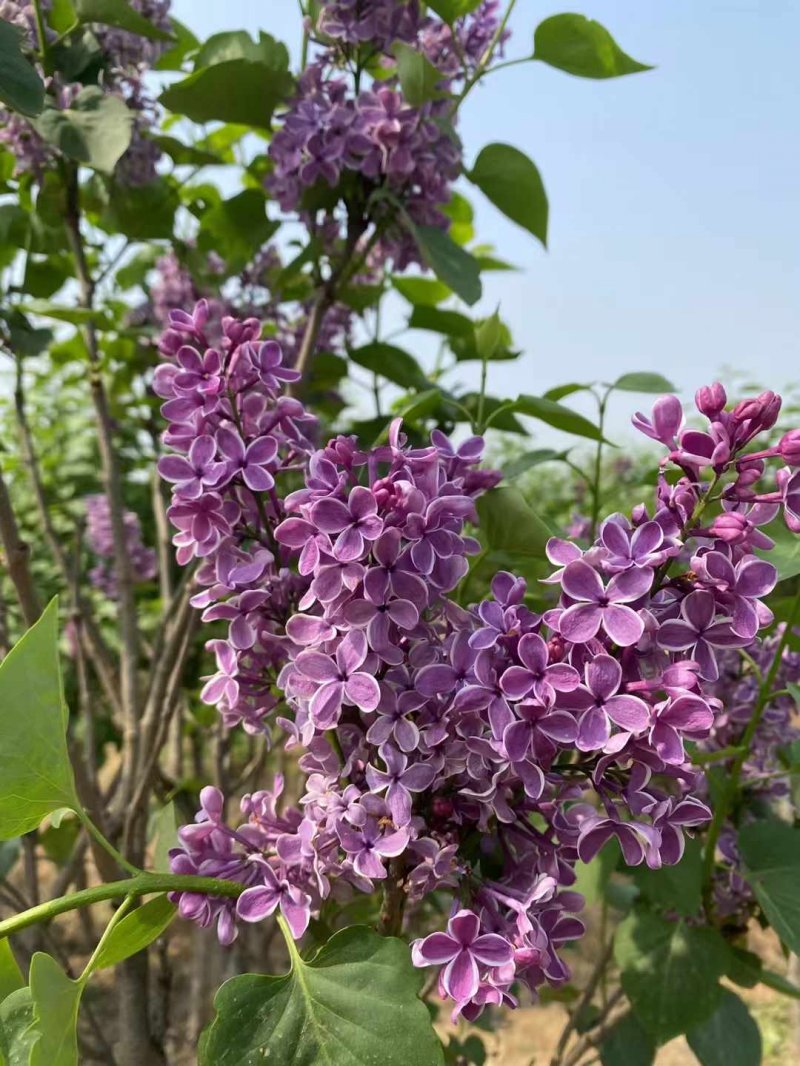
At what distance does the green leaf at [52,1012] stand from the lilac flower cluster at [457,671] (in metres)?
0.08

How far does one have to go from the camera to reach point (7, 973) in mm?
482

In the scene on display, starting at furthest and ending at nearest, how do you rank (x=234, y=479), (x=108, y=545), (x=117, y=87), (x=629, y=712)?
(x=108, y=545) → (x=117, y=87) → (x=234, y=479) → (x=629, y=712)

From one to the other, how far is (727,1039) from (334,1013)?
19.4 inches

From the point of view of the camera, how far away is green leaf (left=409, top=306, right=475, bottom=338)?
1.06 m

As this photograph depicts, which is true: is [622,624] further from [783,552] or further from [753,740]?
[753,740]

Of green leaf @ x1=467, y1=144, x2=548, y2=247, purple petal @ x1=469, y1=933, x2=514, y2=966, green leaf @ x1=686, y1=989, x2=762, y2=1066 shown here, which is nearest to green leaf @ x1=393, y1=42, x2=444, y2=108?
green leaf @ x1=467, y1=144, x2=548, y2=247

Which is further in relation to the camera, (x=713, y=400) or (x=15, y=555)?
(x=15, y=555)

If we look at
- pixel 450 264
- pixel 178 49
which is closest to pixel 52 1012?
pixel 450 264

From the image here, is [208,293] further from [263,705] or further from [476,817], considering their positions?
[476,817]

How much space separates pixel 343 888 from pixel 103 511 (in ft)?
4.21

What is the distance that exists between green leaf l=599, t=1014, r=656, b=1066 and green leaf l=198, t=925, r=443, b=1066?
534 mm

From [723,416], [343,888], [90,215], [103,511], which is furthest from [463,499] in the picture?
[103,511]

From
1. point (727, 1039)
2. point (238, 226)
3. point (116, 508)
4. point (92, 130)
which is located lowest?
point (727, 1039)

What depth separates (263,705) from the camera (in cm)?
58
